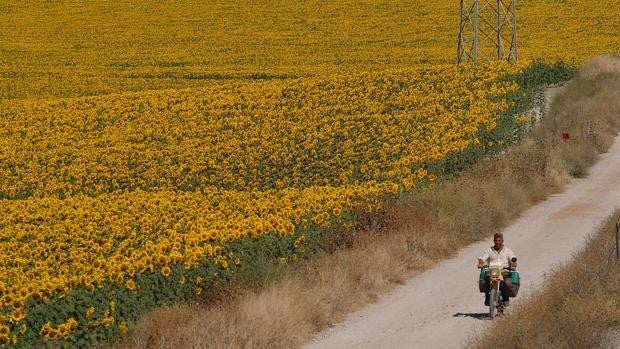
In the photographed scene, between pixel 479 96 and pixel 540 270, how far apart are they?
19302mm

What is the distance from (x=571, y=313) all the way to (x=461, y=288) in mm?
5132

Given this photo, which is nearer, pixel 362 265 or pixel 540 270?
pixel 362 265

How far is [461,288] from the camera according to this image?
1839 centimetres

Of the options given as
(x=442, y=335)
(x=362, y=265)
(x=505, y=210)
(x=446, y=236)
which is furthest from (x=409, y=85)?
(x=442, y=335)

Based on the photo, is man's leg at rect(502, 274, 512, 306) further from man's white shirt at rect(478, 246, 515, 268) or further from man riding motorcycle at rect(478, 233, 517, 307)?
man's white shirt at rect(478, 246, 515, 268)

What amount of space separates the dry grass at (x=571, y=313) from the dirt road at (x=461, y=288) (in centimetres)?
102

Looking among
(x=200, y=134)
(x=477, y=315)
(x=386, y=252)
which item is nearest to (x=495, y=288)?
(x=477, y=315)

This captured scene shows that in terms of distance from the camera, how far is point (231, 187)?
2977cm

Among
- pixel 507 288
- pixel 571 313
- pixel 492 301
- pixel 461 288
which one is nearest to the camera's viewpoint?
pixel 571 313

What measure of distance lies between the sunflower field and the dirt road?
6.24 feet

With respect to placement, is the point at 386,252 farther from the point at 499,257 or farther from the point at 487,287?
the point at 487,287

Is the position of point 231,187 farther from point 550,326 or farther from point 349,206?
point 550,326

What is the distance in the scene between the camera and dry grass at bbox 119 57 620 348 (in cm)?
1430

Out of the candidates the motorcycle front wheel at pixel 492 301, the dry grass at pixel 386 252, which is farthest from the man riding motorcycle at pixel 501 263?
the dry grass at pixel 386 252
